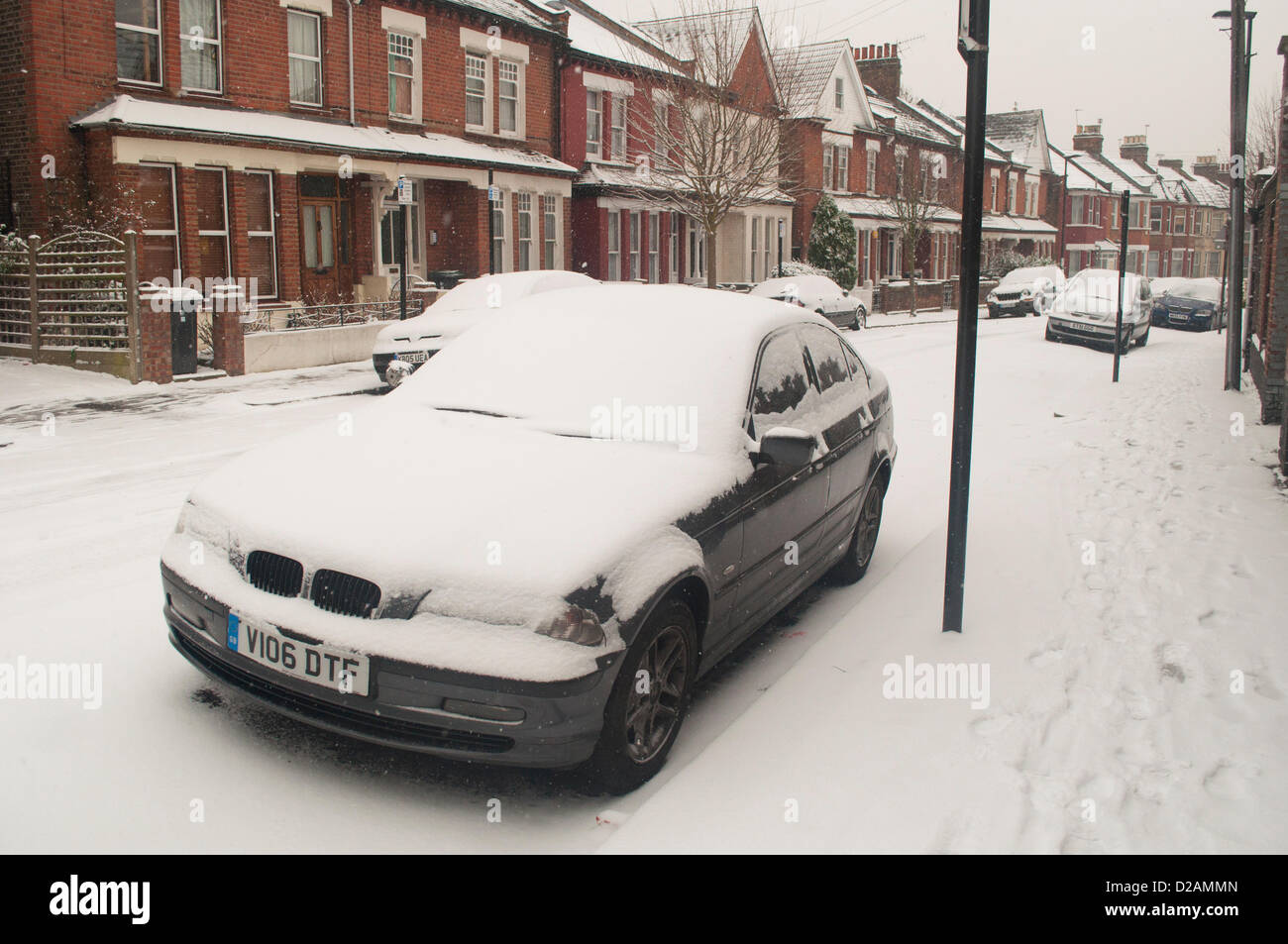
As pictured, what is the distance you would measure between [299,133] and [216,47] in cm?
194

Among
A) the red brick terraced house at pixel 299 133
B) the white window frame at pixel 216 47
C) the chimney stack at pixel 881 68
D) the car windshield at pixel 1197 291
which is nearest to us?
the red brick terraced house at pixel 299 133

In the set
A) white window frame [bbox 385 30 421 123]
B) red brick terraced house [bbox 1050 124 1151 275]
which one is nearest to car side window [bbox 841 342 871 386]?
white window frame [bbox 385 30 421 123]

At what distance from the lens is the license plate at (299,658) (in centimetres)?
340

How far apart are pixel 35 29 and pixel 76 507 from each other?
39.3ft

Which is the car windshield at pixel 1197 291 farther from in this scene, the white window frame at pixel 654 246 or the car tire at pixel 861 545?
the car tire at pixel 861 545

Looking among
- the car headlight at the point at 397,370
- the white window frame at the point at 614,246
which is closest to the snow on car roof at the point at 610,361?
the car headlight at the point at 397,370

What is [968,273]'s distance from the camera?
4969 millimetres

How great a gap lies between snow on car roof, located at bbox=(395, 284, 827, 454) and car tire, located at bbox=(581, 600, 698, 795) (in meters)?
0.89

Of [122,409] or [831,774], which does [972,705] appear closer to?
[831,774]

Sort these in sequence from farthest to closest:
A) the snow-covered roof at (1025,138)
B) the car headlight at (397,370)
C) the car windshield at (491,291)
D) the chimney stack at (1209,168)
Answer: the chimney stack at (1209,168)
the snow-covered roof at (1025,138)
the car windshield at (491,291)
the car headlight at (397,370)

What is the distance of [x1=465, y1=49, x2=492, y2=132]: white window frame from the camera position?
24.9 metres

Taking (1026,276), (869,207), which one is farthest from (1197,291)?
(869,207)

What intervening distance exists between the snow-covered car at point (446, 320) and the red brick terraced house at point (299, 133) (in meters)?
3.99
